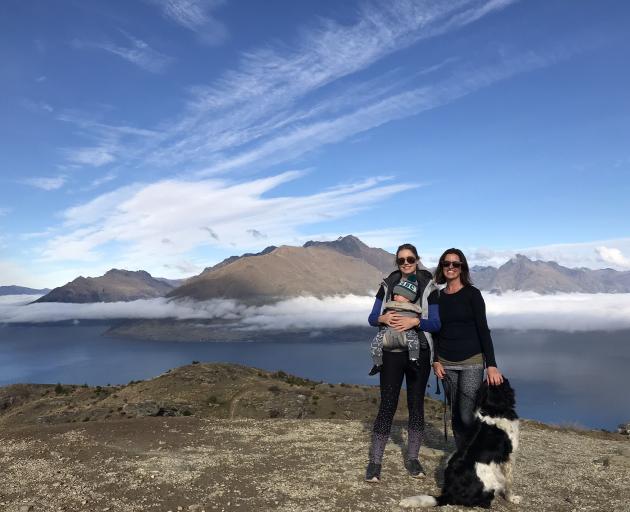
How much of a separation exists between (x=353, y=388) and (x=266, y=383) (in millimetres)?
6522

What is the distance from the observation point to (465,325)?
24.0ft

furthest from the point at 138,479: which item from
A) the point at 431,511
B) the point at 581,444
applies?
the point at 581,444

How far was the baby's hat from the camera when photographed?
24.6ft

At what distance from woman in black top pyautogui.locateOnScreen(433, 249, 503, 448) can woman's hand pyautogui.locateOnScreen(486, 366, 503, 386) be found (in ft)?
0.42

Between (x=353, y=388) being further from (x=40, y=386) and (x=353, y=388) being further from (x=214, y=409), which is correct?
(x=40, y=386)

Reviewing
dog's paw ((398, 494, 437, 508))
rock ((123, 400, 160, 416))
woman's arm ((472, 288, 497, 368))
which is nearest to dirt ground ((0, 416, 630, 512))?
dog's paw ((398, 494, 437, 508))

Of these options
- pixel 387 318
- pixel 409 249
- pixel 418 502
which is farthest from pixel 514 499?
pixel 409 249

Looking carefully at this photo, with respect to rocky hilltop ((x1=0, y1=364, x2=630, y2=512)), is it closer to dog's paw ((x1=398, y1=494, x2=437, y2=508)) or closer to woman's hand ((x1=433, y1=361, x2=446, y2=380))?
dog's paw ((x1=398, y1=494, x2=437, y2=508))

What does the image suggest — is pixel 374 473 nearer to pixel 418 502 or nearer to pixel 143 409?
pixel 418 502

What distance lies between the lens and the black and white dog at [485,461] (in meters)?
6.76

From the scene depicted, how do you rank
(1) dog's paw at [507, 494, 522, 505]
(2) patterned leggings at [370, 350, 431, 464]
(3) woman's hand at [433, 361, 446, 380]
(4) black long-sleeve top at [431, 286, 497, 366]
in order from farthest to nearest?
(3) woman's hand at [433, 361, 446, 380] → (2) patterned leggings at [370, 350, 431, 464] → (4) black long-sleeve top at [431, 286, 497, 366] → (1) dog's paw at [507, 494, 522, 505]

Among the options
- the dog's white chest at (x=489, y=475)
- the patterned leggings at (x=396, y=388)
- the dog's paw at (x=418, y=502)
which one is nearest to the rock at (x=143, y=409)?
the patterned leggings at (x=396, y=388)

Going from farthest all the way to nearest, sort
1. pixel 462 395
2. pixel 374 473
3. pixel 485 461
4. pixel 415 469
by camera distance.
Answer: pixel 415 469 → pixel 374 473 → pixel 462 395 → pixel 485 461

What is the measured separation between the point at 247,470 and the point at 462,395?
464 centimetres
